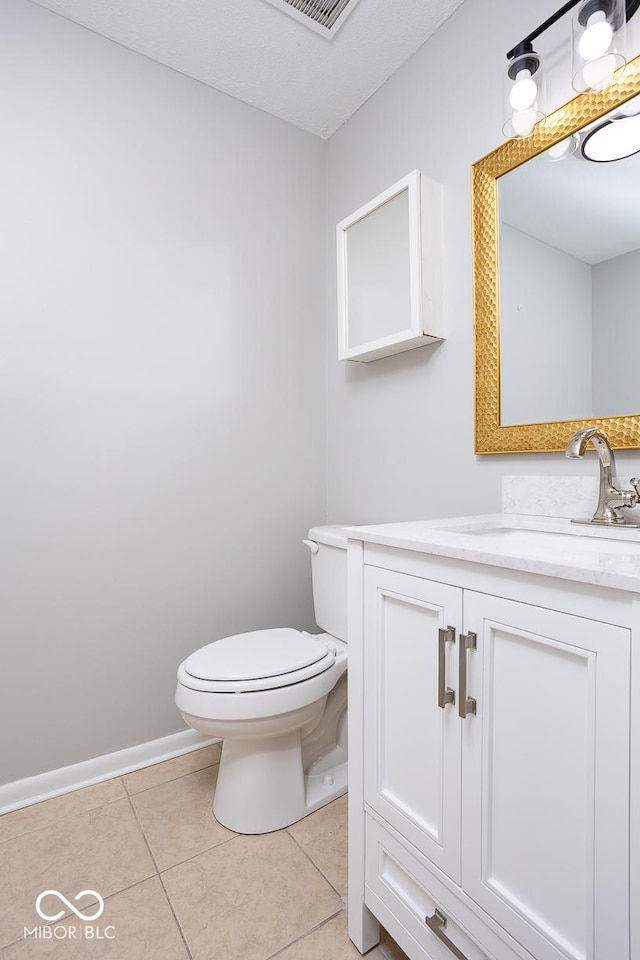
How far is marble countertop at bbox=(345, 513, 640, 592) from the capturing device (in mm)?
608

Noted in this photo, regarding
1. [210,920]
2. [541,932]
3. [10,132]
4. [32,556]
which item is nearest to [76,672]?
[32,556]

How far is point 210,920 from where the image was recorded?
1.05 meters

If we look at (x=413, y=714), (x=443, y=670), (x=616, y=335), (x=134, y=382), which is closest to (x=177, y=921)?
(x=413, y=714)

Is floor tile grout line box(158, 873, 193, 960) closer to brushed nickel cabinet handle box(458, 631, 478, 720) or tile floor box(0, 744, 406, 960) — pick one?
tile floor box(0, 744, 406, 960)

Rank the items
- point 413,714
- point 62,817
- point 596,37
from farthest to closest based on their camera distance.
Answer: point 62,817
point 596,37
point 413,714

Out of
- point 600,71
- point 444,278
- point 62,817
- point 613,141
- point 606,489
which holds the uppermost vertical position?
point 600,71

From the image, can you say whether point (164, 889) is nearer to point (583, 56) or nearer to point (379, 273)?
point (379, 273)

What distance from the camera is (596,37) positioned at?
1.01m

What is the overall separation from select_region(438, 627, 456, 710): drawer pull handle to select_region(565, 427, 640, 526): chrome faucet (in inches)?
18.7

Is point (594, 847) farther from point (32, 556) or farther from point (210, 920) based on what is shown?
point (32, 556)

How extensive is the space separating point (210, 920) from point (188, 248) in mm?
1912

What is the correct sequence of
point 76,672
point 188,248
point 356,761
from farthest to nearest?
1. point 188,248
2. point 76,672
3. point 356,761

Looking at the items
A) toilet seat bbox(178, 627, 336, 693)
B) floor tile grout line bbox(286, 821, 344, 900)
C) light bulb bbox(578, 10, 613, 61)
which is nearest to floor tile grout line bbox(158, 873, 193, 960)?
floor tile grout line bbox(286, 821, 344, 900)

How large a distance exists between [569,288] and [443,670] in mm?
961
